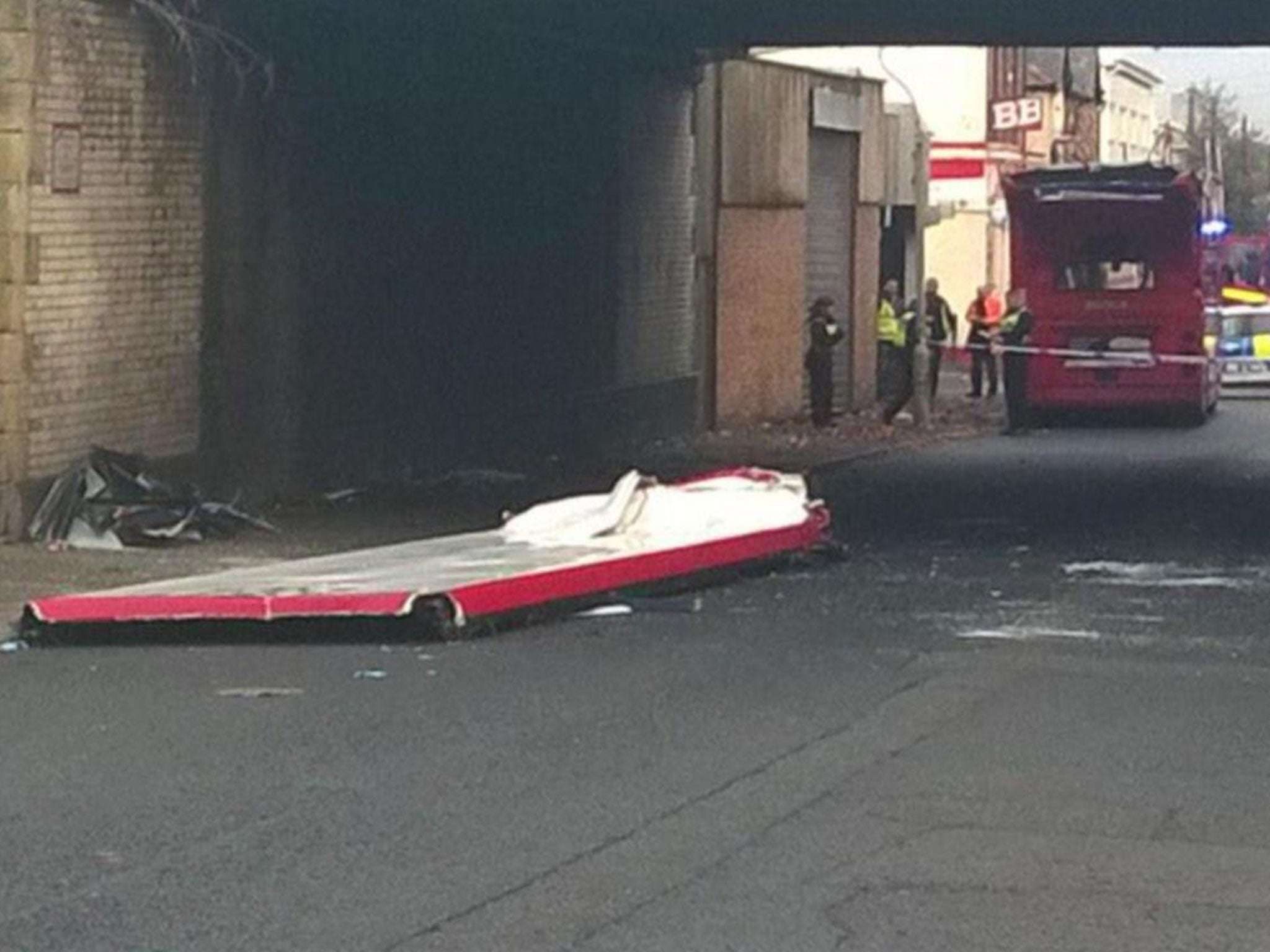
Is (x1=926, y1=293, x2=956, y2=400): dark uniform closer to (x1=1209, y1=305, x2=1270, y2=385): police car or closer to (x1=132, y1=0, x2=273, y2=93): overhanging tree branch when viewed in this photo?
(x1=1209, y1=305, x2=1270, y2=385): police car

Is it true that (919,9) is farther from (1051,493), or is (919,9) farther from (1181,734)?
(1181,734)

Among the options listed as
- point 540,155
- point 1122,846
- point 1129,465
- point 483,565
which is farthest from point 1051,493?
point 1122,846

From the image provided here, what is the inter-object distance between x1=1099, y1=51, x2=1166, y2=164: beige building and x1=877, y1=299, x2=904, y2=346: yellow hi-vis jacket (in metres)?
41.8

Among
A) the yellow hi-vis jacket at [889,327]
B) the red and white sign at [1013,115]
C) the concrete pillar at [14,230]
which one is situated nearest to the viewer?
the concrete pillar at [14,230]

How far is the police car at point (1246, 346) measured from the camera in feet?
149

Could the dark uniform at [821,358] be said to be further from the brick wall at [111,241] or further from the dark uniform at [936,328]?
the brick wall at [111,241]

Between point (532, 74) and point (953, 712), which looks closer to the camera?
point (953, 712)

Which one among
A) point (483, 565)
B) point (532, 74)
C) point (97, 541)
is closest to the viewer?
point (483, 565)

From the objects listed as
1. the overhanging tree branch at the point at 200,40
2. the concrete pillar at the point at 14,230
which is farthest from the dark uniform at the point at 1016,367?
the concrete pillar at the point at 14,230

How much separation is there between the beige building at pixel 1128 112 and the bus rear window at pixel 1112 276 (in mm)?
44088

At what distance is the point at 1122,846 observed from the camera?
897 centimetres

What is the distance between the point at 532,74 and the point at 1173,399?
11853mm

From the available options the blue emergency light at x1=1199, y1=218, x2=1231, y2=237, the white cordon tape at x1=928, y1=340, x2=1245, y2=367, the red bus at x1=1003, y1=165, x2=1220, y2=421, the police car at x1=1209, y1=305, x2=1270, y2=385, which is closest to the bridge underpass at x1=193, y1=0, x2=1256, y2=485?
the red bus at x1=1003, y1=165, x2=1220, y2=421

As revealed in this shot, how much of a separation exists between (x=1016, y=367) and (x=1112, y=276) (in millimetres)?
1850
